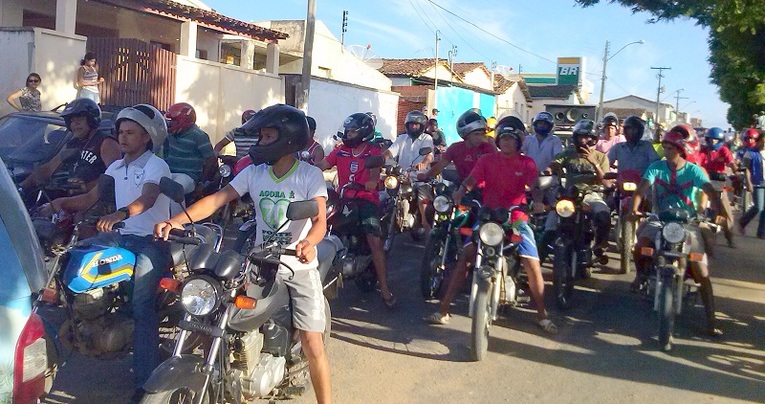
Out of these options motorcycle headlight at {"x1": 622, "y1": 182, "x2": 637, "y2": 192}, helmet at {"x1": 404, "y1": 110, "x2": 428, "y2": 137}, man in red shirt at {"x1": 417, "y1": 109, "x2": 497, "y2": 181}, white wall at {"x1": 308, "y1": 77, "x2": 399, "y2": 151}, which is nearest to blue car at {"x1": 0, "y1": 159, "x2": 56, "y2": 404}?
man in red shirt at {"x1": 417, "y1": 109, "x2": 497, "y2": 181}

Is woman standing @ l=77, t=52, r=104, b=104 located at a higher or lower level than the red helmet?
higher

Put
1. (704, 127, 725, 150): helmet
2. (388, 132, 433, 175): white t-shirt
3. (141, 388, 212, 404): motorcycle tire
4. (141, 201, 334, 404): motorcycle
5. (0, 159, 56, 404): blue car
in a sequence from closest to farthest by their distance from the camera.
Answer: (0, 159, 56, 404): blue car, (141, 388, 212, 404): motorcycle tire, (141, 201, 334, 404): motorcycle, (388, 132, 433, 175): white t-shirt, (704, 127, 725, 150): helmet

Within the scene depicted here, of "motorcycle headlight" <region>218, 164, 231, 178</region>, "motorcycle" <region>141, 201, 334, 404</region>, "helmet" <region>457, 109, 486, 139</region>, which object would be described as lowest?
"motorcycle" <region>141, 201, 334, 404</region>

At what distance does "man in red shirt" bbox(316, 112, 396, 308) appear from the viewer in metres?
7.37

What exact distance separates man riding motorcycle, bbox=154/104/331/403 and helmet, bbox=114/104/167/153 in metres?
0.96

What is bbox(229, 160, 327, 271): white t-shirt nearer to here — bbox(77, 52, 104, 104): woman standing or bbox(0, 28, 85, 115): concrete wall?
bbox(77, 52, 104, 104): woman standing

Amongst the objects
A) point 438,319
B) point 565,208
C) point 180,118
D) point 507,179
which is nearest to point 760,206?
point 565,208

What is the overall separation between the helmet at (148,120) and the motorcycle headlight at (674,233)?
4.04m

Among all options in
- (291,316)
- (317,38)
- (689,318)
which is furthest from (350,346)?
(317,38)

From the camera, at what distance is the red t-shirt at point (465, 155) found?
8195mm

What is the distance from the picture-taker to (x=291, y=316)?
14.3ft

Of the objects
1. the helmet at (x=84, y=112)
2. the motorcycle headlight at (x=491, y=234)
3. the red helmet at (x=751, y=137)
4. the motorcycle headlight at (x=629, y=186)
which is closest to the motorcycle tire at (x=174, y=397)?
the motorcycle headlight at (x=491, y=234)

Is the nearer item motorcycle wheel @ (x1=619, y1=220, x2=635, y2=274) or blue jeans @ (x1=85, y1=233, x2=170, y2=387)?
blue jeans @ (x1=85, y1=233, x2=170, y2=387)

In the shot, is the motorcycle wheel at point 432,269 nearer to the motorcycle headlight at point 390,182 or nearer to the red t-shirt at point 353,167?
the red t-shirt at point 353,167
